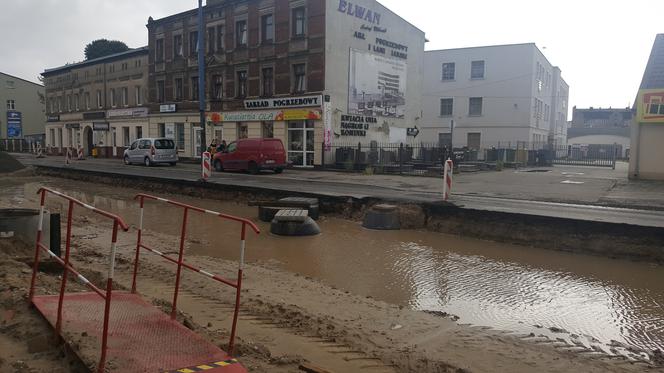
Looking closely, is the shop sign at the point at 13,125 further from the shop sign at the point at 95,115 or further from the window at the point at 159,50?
the window at the point at 159,50

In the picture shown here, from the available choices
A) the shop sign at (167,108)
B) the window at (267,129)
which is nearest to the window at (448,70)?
the window at (267,129)

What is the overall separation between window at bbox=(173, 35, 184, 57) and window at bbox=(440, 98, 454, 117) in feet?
81.2

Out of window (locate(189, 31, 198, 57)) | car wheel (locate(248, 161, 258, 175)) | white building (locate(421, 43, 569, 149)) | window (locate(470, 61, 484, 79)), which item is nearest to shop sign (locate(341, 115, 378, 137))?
car wheel (locate(248, 161, 258, 175))

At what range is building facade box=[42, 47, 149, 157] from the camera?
148ft

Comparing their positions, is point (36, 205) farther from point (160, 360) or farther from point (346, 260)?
point (160, 360)

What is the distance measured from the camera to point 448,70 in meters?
49.9

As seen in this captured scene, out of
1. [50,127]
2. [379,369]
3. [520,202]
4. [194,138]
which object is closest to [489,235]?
[520,202]

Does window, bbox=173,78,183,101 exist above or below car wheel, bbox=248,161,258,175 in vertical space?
above

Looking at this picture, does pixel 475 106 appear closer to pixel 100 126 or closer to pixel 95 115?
pixel 100 126

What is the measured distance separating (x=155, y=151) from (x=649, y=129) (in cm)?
2692

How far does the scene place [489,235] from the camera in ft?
36.9

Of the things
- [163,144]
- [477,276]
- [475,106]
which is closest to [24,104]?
[163,144]

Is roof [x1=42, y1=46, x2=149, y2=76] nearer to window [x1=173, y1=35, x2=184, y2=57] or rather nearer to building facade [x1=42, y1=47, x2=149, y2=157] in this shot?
building facade [x1=42, y1=47, x2=149, y2=157]

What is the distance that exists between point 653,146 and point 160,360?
991 inches
